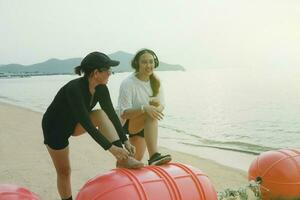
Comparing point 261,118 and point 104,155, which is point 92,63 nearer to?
point 104,155

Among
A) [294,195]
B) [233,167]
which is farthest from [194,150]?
[294,195]

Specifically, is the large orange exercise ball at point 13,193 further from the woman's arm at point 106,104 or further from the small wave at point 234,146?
the small wave at point 234,146

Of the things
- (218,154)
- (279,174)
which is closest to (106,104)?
(279,174)

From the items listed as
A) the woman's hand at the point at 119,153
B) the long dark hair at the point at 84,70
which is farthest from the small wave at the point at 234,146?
the woman's hand at the point at 119,153

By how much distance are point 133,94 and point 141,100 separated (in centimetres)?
12

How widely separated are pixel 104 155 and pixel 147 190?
643 centimetres

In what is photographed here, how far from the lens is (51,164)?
334 inches

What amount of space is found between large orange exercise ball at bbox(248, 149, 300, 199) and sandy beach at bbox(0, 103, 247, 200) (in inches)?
63.3

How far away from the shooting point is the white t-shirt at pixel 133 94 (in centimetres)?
528

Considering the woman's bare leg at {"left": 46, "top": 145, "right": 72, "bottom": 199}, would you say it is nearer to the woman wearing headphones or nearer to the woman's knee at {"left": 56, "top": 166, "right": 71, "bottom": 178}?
the woman's knee at {"left": 56, "top": 166, "right": 71, "bottom": 178}

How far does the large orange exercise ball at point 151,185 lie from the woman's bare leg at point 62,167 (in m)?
0.94

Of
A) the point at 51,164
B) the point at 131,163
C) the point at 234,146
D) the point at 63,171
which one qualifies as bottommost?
the point at 234,146

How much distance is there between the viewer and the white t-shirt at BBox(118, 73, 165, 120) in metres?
5.28

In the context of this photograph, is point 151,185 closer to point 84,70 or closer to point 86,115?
point 86,115
